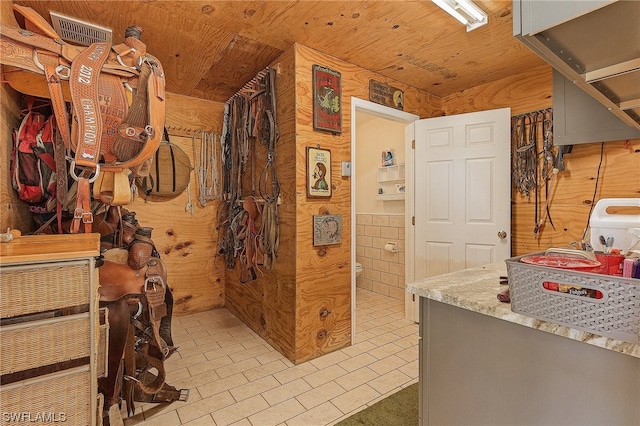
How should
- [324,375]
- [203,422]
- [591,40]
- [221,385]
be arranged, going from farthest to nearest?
1. [324,375]
2. [221,385]
3. [203,422]
4. [591,40]

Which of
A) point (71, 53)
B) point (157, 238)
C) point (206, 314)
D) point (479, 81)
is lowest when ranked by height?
point (206, 314)

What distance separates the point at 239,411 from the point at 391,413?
0.92 meters

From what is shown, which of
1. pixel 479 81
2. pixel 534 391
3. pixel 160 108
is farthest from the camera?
pixel 479 81

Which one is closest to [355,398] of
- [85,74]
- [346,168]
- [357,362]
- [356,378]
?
[356,378]

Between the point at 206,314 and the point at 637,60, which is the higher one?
the point at 637,60

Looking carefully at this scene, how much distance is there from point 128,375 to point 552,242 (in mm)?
3335

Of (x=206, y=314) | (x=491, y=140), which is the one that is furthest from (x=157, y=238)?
(x=491, y=140)

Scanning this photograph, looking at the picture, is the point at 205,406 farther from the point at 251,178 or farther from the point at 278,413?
the point at 251,178

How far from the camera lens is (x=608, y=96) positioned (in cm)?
110

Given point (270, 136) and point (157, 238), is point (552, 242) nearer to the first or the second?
point (270, 136)

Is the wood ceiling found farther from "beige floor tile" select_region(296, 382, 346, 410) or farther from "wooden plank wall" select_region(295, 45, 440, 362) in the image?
"beige floor tile" select_region(296, 382, 346, 410)

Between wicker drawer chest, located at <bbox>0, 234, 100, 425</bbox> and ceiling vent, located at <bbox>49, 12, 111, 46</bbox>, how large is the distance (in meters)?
1.54

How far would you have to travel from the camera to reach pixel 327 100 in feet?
7.79

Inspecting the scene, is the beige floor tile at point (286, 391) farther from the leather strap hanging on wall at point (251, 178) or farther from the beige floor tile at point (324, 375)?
the leather strap hanging on wall at point (251, 178)
